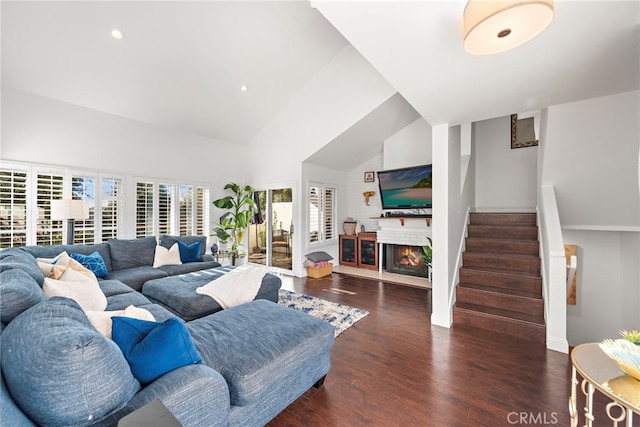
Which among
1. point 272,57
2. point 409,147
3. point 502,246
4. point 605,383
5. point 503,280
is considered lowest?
point 503,280

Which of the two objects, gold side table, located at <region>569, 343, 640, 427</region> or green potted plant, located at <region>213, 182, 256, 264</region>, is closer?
gold side table, located at <region>569, 343, 640, 427</region>

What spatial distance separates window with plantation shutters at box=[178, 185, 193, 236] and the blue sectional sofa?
3338 millimetres

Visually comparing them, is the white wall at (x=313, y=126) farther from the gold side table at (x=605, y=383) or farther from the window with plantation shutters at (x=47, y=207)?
the gold side table at (x=605, y=383)

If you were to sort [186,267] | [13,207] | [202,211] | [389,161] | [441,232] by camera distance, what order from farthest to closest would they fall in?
[202,211]
[389,161]
[186,267]
[13,207]
[441,232]

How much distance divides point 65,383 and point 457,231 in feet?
12.9

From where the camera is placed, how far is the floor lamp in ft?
11.3

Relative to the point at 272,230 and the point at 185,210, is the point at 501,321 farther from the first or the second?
the point at 185,210

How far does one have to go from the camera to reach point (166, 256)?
163 inches

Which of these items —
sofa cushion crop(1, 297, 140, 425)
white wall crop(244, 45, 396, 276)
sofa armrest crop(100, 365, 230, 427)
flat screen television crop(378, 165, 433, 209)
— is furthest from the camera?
flat screen television crop(378, 165, 433, 209)

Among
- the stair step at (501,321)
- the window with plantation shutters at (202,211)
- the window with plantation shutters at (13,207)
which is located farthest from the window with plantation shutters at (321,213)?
the window with plantation shutters at (13,207)

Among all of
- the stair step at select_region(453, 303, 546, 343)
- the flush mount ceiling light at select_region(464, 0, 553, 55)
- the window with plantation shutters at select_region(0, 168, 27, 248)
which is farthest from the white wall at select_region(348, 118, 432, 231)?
the window with plantation shutters at select_region(0, 168, 27, 248)

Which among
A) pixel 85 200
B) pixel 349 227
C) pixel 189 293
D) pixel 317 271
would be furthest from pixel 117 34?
pixel 349 227

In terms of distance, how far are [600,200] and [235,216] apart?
611 centimetres

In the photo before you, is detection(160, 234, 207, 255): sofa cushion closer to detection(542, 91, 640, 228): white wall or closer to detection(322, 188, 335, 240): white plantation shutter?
detection(322, 188, 335, 240): white plantation shutter
